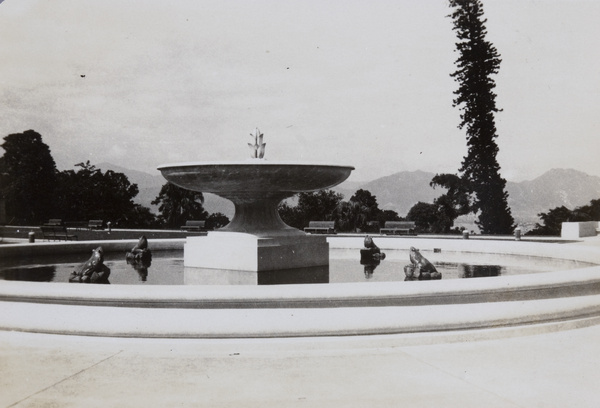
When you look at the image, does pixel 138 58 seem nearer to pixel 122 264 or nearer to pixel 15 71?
pixel 15 71

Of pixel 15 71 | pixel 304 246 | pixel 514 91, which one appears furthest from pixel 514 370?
pixel 15 71

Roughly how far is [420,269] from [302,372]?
13.1 feet

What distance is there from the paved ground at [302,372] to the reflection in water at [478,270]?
126 inches

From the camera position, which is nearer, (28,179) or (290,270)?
(290,270)

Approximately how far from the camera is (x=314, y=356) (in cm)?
614

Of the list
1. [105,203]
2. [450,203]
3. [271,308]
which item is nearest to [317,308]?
[271,308]

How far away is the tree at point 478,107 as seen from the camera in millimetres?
34375

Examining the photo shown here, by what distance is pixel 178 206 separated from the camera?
127 feet

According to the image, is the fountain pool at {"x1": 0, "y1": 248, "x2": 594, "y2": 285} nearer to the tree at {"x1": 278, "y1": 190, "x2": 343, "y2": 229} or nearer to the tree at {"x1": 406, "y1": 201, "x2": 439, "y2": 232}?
the tree at {"x1": 278, "y1": 190, "x2": 343, "y2": 229}

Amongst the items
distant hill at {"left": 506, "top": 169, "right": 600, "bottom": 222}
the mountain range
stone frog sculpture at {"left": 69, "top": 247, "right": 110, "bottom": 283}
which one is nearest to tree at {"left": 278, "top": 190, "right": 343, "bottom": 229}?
stone frog sculpture at {"left": 69, "top": 247, "right": 110, "bottom": 283}

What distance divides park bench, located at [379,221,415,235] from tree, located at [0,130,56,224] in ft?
79.4

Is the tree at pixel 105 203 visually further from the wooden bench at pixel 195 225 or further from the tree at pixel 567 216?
the tree at pixel 567 216

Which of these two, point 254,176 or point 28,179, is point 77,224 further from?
point 254,176

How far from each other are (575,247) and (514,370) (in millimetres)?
7258
